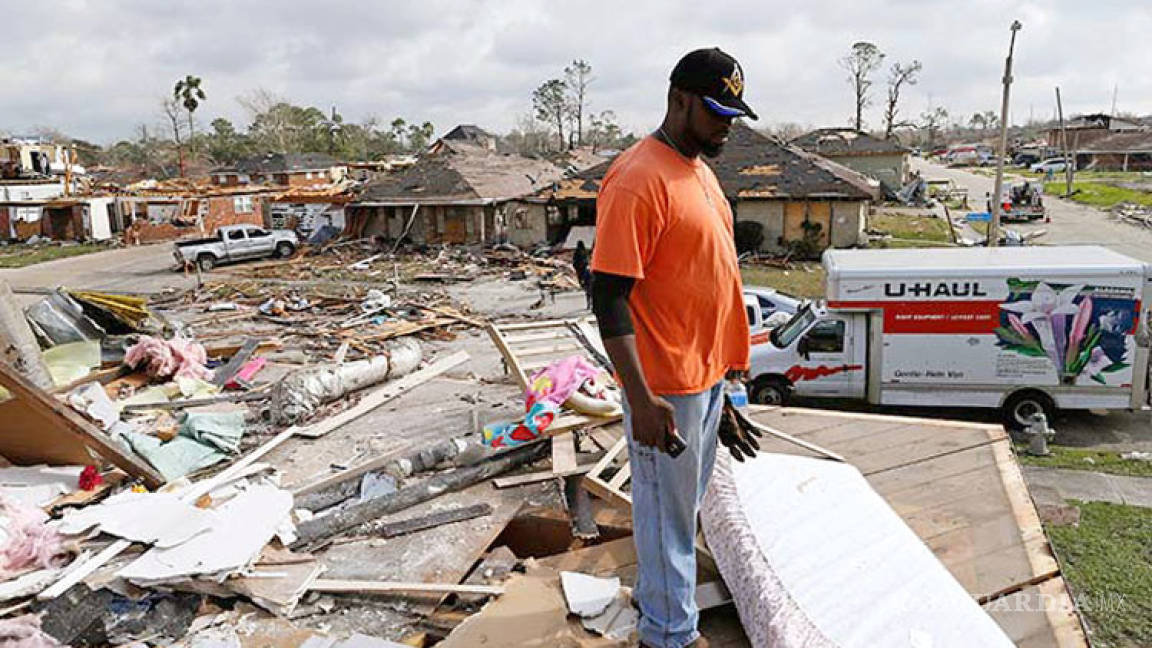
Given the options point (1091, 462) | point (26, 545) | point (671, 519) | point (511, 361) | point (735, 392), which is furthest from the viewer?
point (1091, 462)

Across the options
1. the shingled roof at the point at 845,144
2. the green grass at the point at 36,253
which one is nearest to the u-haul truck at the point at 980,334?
the green grass at the point at 36,253

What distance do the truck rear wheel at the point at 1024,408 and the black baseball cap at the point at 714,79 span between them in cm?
1014

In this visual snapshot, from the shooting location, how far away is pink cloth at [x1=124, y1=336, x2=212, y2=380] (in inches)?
371

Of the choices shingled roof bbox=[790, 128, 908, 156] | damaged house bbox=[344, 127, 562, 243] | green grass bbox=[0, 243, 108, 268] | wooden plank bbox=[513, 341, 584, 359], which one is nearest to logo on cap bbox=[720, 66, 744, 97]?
wooden plank bbox=[513, 341, 584, 359]

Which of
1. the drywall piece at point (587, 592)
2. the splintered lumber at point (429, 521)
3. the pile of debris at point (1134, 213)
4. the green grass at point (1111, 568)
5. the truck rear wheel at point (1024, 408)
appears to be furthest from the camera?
the pile of debris at point (1134, 213)

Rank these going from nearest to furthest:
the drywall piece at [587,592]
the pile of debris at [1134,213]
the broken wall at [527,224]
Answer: the drywall piece at [587,592]
the broken wall at [527,224]
the pile of debris at [1134,213]

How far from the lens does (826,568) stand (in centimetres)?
303

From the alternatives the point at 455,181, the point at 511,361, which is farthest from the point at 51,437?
the point at 455,181

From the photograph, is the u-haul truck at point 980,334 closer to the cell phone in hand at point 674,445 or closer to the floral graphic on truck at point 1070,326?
the floral graphic on truck at point 1070,326

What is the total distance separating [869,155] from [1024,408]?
39477mm

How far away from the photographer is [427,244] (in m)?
32.3

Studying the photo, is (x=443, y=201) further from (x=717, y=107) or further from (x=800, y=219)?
(x=717, y=107)

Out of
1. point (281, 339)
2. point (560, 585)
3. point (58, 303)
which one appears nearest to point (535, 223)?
point (281, 339)

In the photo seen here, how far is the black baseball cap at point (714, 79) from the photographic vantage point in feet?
8.27
